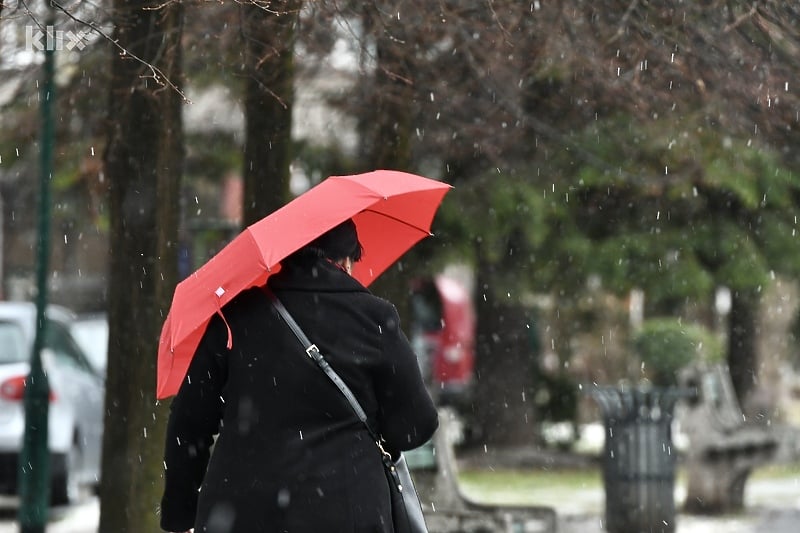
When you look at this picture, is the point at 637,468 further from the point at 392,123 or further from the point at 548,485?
the point at 548,485

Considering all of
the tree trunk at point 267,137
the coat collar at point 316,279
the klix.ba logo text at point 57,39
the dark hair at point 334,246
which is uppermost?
the klix.ba logo text at point 57,39

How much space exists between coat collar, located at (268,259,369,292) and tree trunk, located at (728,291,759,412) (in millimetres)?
15773

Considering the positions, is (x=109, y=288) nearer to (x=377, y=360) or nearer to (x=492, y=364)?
(x=377, y=360)

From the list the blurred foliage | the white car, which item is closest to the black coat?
the white car

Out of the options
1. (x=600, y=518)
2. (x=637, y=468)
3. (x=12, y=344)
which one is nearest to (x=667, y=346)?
(x=600, y=518)

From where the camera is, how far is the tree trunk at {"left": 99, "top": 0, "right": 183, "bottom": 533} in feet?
27.5

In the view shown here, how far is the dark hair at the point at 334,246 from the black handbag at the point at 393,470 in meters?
0.16

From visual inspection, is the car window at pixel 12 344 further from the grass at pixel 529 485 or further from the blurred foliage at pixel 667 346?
the blurred foliage at pixel 667 346

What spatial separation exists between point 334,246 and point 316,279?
0.43 ft

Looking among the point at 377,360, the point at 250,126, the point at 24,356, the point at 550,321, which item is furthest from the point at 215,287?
the point at 550,321

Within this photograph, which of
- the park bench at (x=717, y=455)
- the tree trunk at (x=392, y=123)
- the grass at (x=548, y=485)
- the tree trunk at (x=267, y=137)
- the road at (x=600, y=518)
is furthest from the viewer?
the grass at (x=548, y=485)

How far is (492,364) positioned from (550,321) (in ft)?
9.81

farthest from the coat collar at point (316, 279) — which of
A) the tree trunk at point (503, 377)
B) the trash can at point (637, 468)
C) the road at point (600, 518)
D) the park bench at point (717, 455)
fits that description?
the tree trunk at point (503, 377)

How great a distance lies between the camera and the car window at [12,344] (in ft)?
40.3
